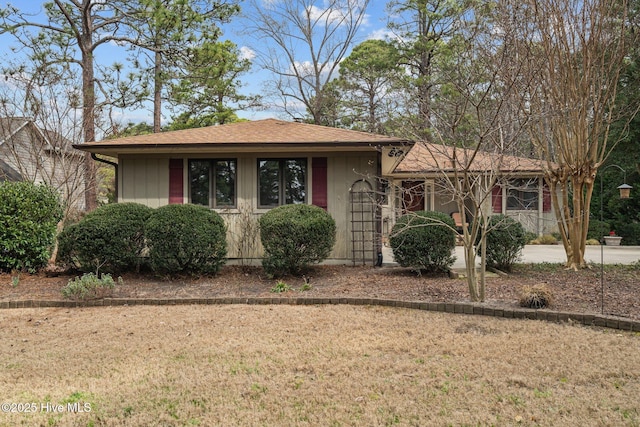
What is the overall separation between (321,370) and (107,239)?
560cm

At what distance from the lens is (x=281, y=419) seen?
2.82m

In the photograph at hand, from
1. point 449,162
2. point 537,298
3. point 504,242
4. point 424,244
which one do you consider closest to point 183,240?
point 424,244

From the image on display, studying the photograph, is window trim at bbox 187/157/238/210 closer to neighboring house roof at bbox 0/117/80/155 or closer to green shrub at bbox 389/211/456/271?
neighboring house roof at bbox 0/117/80/155

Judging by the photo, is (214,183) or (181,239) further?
(214,183)

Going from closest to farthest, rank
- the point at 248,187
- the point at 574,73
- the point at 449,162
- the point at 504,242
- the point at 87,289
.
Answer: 1. the point at 87,289
2. the point at 504,242
3. the point at 574,73
4. the point at 449,162
5. the point at 248,187

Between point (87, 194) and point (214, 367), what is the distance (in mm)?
12127

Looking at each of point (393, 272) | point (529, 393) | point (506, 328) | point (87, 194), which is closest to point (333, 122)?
point (87, 194)

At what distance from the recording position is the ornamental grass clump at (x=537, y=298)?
18.3 feet

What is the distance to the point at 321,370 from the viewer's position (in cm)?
367

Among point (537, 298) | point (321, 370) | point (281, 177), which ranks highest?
point (281, 177)

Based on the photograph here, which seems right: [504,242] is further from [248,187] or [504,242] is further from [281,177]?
[248,187]

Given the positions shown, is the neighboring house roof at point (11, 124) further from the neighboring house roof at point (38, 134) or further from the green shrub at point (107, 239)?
the green shrub at point (107, 239)

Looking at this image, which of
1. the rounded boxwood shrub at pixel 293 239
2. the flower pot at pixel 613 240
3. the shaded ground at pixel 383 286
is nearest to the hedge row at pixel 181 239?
the rounded boxwood shrub at pixel 293 239

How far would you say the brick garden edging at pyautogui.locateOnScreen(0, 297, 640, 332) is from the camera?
5033mm
